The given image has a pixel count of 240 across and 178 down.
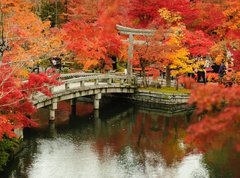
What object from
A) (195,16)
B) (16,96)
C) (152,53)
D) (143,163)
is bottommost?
(143,163)

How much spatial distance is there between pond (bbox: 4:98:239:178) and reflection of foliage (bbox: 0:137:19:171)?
41 centimetres

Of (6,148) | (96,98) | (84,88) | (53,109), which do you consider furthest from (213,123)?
(96,98)

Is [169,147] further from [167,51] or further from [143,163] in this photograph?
[167,51]

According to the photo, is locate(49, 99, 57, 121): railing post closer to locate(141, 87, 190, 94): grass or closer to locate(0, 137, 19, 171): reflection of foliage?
locate(0, 137, 19, 171): reflection of foliage

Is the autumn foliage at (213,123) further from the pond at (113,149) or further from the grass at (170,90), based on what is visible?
the grass at (170,90)

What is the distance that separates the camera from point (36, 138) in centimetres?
1984

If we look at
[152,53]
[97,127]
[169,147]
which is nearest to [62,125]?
[97,127]

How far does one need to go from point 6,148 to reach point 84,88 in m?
9.53

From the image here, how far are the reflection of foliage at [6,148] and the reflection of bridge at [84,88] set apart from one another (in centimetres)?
413

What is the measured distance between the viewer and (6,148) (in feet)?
52.5

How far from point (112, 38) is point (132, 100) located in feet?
15.8

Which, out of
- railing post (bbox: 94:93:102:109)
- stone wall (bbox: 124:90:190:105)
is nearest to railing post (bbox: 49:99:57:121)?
railing post (bbox: 94:93:102:109)

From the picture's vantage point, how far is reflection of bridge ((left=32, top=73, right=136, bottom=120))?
22.7 metres

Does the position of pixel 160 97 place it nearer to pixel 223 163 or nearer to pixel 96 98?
pixel 96 98
